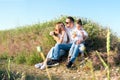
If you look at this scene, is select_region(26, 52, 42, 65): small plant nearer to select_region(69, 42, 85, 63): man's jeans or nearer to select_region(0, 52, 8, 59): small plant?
select_region(69, 42, 85, 63): man's jeans

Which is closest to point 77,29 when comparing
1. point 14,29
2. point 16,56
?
point 16,56

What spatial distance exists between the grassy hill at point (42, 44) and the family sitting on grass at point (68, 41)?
1.57 feet

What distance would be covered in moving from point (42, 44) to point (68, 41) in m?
1.70

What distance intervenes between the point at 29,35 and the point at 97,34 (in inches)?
146

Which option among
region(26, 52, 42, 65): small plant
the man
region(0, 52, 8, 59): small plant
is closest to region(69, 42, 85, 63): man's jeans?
the man

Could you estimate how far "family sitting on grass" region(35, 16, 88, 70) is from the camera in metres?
10.8

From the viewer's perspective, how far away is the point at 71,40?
36.2 feet

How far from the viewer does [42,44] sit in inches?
500

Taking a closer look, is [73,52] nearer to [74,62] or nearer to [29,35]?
[74,62]

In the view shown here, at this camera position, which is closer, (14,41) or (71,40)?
(71,40)

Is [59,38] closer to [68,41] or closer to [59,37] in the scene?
[59,37]

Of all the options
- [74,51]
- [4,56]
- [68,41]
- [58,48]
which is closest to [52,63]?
[58,48]

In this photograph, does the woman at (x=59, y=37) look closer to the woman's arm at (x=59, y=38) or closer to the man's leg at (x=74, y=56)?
the woman's arm at (x=59, y=38)

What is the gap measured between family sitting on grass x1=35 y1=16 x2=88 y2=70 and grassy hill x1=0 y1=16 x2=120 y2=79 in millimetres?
479
